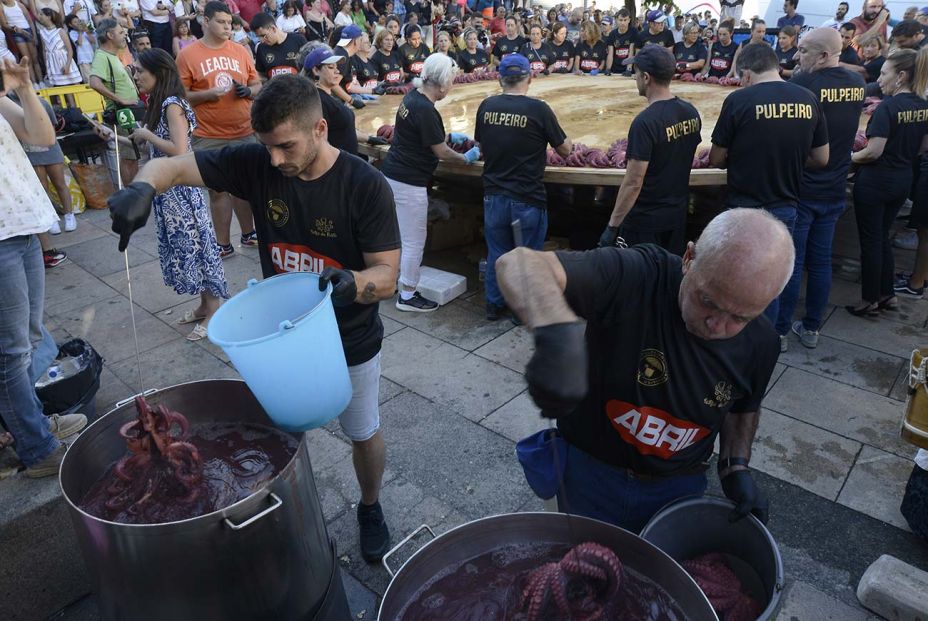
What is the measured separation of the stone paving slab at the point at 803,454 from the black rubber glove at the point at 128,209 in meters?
3.37

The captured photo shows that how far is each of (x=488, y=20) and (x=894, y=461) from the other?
16.2 meters

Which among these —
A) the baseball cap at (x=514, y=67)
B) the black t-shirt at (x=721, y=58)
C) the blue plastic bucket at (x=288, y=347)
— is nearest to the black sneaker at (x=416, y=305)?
the baseball cap at (x=514, y=67)

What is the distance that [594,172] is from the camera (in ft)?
16.7

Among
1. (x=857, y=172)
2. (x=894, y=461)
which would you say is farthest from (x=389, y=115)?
(x=894, y=461)

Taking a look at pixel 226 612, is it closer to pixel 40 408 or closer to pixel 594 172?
pixel 40 408

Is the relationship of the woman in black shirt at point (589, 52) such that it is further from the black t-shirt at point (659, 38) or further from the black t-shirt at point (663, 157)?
the black t-shirt at point (663, 157)

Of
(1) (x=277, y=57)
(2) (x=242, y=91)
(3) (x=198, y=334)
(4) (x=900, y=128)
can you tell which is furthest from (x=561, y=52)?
(3) (x=198, y=334)

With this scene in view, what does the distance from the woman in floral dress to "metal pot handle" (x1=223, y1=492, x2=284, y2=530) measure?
3.13 metres

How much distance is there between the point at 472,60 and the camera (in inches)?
492

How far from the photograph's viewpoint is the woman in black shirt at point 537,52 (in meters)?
11.8

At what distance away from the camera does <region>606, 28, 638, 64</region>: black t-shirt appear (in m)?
12.9

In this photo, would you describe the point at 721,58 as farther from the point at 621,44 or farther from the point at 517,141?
the point at 517,141

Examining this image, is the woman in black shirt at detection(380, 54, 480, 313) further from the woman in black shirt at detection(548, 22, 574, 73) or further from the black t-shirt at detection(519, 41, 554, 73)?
the woman in black shirt at detection(548, 22, 574, 73)

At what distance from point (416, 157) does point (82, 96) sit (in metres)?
7.58
